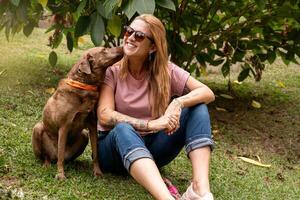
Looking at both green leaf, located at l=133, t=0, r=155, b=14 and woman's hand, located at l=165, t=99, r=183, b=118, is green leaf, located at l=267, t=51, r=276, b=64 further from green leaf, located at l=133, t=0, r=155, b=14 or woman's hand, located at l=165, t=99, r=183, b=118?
green leaf, located at l=133, t=0, r=155, b=14

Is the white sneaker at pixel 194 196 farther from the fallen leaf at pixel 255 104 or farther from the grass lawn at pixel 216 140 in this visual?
the fallen leaf at pixel 255 104

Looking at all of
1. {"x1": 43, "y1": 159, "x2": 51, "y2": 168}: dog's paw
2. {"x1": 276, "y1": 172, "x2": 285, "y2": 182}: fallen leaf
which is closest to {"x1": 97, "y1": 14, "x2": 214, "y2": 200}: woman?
{"x1": 43, "y1": 159, "x2": 51, "y2": 168}: dog's paw

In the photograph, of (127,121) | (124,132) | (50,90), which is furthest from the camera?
(50,90)

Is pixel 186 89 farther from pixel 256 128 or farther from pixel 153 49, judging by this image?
pixel 256 128

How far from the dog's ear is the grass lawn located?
0.75 metres

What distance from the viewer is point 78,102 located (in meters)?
3.72

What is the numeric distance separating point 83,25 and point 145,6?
0.81 metres

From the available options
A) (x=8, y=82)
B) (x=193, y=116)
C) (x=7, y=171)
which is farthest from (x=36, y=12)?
(x=193, y=116)

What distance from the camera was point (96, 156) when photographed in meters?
3.89

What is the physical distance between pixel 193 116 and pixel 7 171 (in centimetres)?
133

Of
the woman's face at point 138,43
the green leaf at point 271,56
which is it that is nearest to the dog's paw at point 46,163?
the woman's face at point 138,43

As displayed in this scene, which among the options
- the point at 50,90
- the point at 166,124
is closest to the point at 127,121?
the point at 166,124

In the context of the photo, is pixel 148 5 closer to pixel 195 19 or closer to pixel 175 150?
pixel 175 150

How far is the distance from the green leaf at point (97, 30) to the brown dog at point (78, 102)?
0.10 metres
